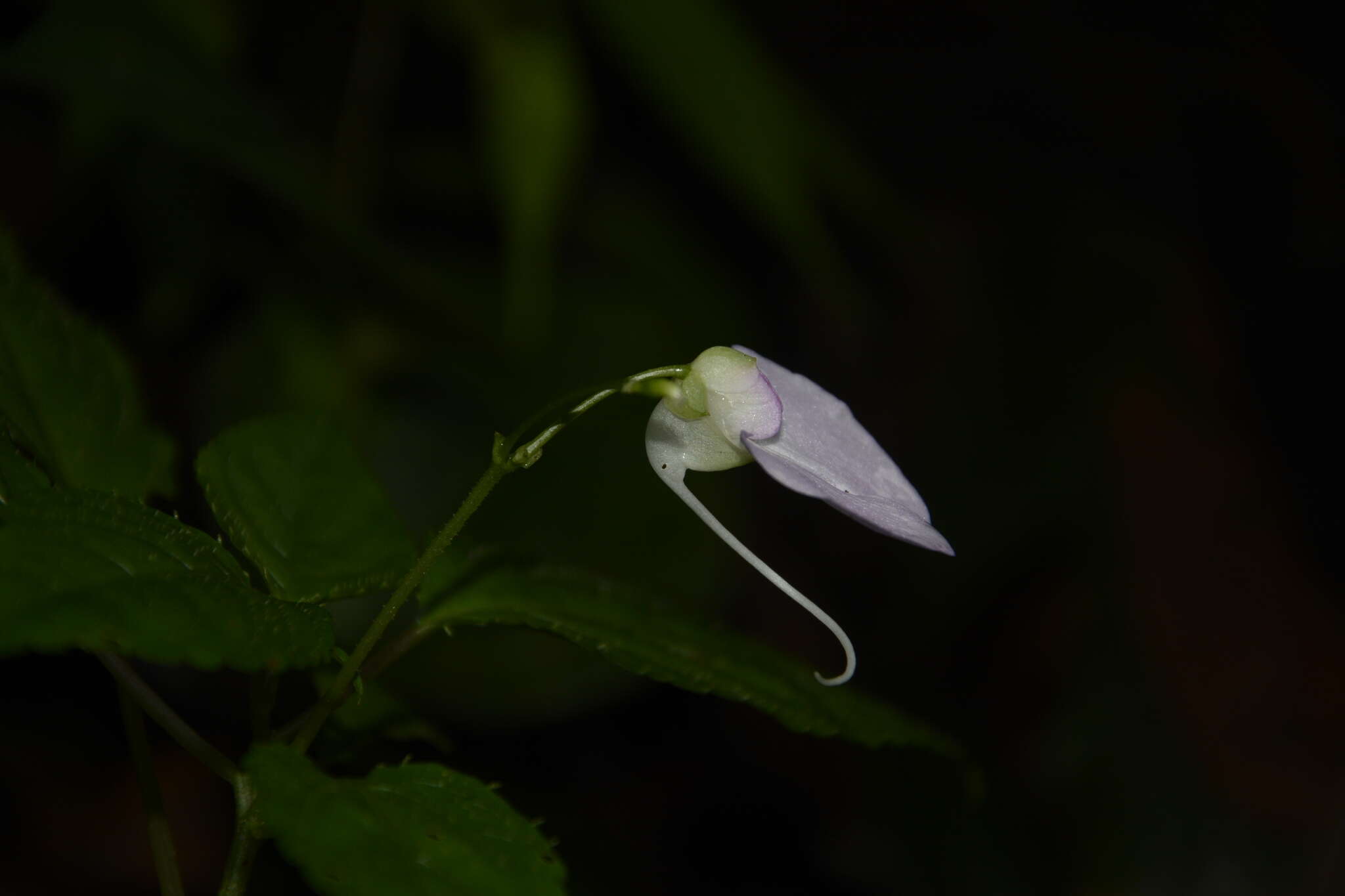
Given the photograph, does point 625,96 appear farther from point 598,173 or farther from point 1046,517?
point 1046,517

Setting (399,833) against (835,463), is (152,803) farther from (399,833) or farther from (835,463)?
(835,463)

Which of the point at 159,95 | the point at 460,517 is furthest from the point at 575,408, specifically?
the point at 159,95

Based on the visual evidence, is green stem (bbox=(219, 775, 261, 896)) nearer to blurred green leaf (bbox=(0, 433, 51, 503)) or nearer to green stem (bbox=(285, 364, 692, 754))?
green stem (bbox=(285, 364, 692, 754))

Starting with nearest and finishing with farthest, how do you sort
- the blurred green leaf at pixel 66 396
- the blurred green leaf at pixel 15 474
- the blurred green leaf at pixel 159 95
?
the blurred green leaf at pixel 15 474 < the blurred green leaf at pixel 66 396 < the blurred green leaf at pixel 159 95

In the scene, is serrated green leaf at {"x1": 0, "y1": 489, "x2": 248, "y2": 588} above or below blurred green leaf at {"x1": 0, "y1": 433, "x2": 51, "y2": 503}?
above

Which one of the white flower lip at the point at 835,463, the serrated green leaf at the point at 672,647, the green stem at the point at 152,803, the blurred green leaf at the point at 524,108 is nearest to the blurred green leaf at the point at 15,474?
the green stem at the point at 152,803

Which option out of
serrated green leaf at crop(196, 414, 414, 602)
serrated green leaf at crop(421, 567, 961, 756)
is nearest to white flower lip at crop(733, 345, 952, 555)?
serrated green leaf at crop(421, 567, 961, 756)

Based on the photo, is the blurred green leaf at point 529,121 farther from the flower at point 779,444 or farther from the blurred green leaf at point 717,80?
the flower at point 779,444
